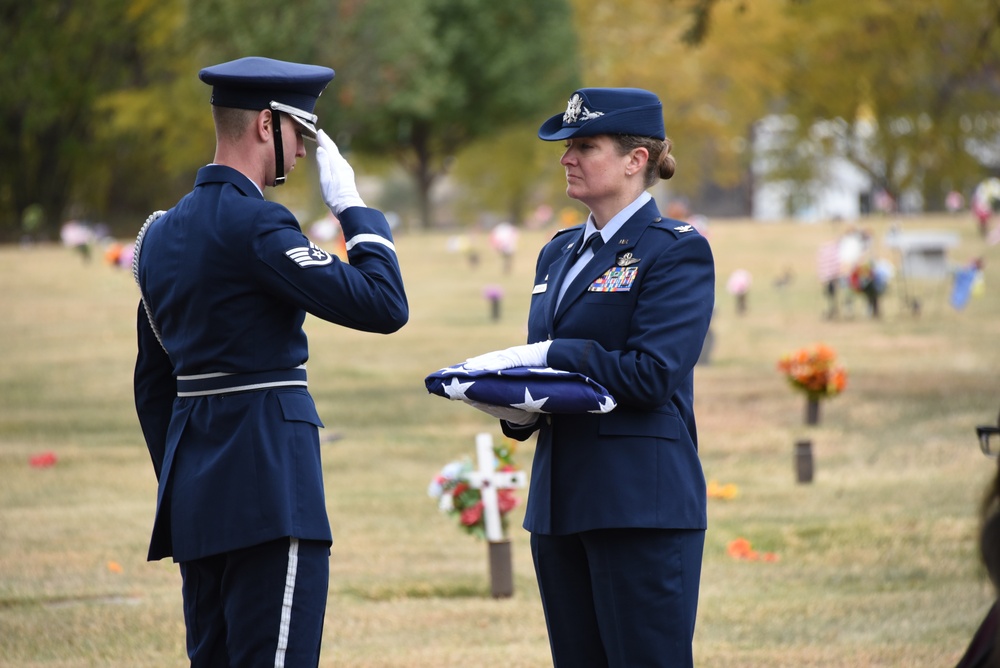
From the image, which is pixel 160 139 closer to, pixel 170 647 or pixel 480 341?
pixel 480 341

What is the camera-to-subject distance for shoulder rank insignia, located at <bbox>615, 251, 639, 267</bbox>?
390 cm

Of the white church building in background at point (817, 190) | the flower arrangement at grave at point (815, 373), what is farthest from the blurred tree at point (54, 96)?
the flower arrangement at grave at point (815, 373)

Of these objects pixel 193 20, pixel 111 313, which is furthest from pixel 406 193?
pixel 111 313

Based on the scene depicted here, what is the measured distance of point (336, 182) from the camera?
383 cm

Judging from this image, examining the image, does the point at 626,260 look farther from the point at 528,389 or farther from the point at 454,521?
the point at 454,521

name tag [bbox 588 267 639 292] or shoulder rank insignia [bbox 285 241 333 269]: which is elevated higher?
shoulder rank insignia [bbox 285 241 333 269]

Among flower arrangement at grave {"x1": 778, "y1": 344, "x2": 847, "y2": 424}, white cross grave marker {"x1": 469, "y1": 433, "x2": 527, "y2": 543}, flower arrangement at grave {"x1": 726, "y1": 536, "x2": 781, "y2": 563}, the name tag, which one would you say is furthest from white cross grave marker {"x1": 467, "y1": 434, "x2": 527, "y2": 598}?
flower arrangement at grave {"x1": 778, "y1": 344, "x2": 847, "y2": 424}

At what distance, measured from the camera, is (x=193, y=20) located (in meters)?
41.4

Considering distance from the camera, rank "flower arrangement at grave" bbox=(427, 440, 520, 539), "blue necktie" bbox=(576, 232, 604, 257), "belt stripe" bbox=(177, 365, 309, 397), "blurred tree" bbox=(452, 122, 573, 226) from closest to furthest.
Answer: "belt stripe" bbox=(177, 365, 309, 397), "blue necktie" bbox=(576, 232, 604, 257), "flower arrangement at grave" bbox=(427, 440, 520, 539), "blurred tree" bbox=(452, 122, 573, 226)

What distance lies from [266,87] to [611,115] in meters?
0.95

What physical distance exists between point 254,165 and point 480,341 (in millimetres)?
18735

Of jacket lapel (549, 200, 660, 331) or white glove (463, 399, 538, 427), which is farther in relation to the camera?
jacket lapel (549, 200, 660, 331)

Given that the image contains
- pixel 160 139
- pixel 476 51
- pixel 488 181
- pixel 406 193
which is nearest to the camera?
pixel 160 139

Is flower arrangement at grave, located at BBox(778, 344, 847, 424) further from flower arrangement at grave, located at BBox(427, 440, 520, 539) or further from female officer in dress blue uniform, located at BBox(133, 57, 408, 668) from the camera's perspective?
female officer in dress blue uniform, located at BBox(133, 57, 408, 668)
